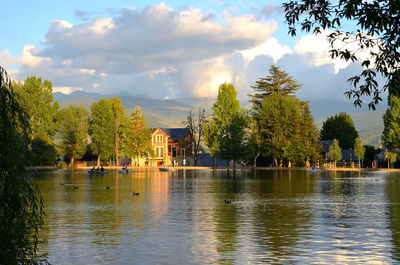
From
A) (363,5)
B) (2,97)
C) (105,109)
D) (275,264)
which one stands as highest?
(105,109)

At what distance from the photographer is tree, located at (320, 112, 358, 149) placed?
172 m

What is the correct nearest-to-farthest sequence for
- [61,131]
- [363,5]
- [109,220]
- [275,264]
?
[363,5], [275,264], [109,220], [61,131]

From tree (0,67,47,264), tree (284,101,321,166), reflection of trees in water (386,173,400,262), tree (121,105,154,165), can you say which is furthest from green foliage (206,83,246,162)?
tree (0,67,47,264)

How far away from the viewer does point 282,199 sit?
44969mm

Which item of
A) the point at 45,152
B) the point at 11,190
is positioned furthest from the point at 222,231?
the point at 45,152

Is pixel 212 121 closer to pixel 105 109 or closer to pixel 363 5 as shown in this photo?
pixel 105 109

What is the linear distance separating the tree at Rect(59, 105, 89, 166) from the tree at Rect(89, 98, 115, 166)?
253 cm

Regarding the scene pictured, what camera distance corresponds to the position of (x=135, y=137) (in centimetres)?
14875

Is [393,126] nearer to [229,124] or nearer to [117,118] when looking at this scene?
[229,124]

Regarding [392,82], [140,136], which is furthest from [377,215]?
[140,136]

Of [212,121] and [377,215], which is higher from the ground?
[212,121]

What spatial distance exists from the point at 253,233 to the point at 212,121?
112890 mm

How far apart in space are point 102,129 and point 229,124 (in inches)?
1420

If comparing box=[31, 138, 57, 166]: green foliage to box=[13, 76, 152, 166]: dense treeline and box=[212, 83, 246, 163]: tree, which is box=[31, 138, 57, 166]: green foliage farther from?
box=[212, 83, 246, 163]: tree
